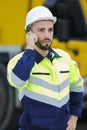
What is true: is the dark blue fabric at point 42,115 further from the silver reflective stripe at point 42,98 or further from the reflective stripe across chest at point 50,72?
the reflective stripe across chest at point 50,72

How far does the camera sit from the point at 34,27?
452 cm

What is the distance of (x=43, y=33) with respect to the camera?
4461 millimetres

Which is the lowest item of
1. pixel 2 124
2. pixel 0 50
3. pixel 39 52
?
pixel 2 124

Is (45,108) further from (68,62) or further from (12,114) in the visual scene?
(12,114)

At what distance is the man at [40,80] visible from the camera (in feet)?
14.5

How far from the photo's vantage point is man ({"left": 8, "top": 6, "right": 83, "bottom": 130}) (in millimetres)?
4430

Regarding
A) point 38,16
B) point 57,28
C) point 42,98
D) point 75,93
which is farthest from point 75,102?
point 57,28

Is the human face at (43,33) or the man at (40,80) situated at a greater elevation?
the human face at (43,33)

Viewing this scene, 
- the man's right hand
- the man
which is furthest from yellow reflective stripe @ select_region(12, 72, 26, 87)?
the man's right hand

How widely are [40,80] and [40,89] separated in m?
0.06

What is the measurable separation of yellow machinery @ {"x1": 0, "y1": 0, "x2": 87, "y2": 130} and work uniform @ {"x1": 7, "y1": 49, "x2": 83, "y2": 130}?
395 centimetres

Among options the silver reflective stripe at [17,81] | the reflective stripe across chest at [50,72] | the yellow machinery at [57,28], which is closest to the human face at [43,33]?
the reflective stripe across chest at [50,72]

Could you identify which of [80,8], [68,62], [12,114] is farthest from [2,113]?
[68,62]

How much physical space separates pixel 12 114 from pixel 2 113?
0.14 meters
